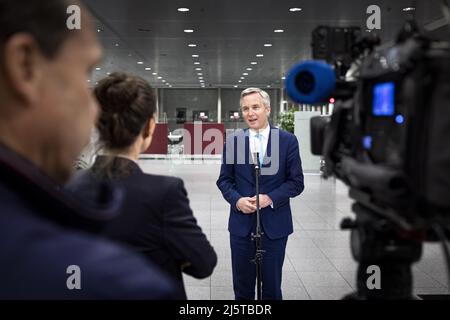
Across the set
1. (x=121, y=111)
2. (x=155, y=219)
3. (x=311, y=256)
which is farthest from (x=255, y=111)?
(x=311, y=256)

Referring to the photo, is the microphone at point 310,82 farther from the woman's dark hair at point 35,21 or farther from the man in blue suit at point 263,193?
the man in blue suit at point 263,193

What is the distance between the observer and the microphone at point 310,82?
4.07 feet

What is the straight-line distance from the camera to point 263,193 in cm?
311

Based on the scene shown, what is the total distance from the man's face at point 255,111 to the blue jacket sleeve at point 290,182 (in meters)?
0.23

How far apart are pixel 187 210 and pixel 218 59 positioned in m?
15.9

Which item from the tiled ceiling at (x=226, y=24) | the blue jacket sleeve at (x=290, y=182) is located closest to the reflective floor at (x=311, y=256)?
the blue jacket sleeve at (x=290, y=182)

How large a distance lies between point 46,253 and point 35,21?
0.24 meters

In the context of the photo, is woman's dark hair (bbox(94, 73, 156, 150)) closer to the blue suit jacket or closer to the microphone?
the microphone

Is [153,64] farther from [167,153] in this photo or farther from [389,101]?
[389,101]

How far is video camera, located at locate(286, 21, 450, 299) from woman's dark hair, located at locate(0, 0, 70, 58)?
2.12 ft

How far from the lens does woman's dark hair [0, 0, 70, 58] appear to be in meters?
0.52

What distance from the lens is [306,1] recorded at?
790 centimetres

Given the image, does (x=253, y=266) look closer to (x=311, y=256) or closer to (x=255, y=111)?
(x=255, y=111)
